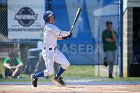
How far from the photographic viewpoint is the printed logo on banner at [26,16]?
17.1 meters

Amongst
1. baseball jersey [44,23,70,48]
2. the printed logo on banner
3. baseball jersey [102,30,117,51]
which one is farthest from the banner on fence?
baseball jersey [44,23,70,48]

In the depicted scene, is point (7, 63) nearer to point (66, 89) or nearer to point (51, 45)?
point (51, 45)

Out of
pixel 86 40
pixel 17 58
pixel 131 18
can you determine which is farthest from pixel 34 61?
pixel 131 18

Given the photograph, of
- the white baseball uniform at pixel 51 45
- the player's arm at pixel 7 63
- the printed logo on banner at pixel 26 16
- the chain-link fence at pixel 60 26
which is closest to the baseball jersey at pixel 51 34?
the white baseball uniform at pixel 51 45

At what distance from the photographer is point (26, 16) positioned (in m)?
17.1

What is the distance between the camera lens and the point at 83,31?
17.3m

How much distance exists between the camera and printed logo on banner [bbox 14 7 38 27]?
17.1 m

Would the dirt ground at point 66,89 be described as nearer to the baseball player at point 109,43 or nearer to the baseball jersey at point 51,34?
the baseball jersey at point 51,34

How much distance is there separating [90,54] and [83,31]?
76 cm

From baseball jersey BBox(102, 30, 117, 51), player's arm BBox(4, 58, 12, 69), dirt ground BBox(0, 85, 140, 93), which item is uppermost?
baseball jersey BBox(102, 30, 117, 51)

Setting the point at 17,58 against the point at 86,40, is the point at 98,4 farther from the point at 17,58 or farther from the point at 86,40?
the point at 17,58

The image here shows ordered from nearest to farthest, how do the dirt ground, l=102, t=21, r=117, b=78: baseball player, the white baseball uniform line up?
the dirt ground < the white baseball uniform < l=102, t=21, r=117, b=78: baseball player

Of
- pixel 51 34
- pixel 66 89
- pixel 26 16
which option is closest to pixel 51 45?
pixel 51 34

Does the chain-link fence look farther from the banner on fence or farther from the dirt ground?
the dirt ground
